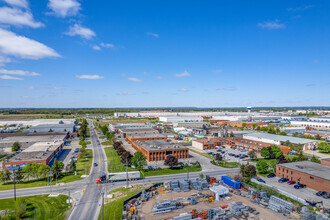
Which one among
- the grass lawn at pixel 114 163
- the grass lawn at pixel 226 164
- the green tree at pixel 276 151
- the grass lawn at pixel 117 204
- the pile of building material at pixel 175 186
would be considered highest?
the green tree at pixel 276 151

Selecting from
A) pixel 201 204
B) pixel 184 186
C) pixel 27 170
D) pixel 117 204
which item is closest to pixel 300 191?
pixel 201 204

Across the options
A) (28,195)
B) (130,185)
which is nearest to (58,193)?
(28,195)

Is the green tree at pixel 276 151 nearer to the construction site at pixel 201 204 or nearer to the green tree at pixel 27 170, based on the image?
the construction site at pixel 201 204

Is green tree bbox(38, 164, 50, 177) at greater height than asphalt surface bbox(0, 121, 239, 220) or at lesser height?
greater

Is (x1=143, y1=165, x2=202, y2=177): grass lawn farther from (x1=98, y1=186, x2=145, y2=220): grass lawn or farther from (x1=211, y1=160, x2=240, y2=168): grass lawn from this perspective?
(x1=98, y1=186, x2=145, y2=220): grass lawn

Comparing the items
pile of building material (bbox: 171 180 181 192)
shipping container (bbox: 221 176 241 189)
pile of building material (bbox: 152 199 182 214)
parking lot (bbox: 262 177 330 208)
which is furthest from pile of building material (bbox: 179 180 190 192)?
parking lot (bbox: 262 177 330 208)

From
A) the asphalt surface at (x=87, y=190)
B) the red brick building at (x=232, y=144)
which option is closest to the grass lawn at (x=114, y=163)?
the asphalt surface at (x=87, y=190)

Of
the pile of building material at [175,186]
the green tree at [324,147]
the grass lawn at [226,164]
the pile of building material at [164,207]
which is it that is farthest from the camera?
the green tree at [324,147]
